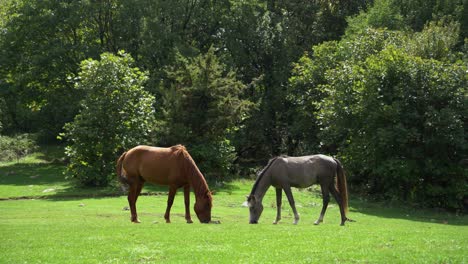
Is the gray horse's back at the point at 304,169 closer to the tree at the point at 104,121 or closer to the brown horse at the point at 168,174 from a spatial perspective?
the brown horse at the point at 168,174

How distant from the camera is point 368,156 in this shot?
104 ft

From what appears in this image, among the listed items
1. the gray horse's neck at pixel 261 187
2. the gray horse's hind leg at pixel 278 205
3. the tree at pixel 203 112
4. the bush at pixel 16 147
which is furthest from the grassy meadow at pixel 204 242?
the bush at pixel 16 147

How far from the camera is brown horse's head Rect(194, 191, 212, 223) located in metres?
17.7

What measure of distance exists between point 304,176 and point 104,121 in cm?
1879

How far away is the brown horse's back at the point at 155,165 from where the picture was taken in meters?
18.1

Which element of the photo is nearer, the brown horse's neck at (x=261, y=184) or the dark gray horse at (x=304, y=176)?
the brown horse's neck at (x=261, y=184)

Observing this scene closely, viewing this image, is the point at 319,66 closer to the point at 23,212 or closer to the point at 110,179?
the point at 110,179

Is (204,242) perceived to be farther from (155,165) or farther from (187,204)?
(155,165)

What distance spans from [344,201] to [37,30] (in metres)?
36.8

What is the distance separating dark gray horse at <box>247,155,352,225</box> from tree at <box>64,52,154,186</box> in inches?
675

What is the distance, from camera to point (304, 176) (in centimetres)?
1920

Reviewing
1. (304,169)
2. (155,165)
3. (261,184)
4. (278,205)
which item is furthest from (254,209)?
(155,165)

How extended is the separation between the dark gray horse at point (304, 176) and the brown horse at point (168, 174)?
218 centimetres

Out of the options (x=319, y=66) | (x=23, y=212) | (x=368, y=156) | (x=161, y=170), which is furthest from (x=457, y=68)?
(x=23, y=212)
